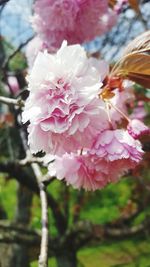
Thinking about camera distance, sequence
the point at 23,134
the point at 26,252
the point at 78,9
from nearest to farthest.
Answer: the point at 78,9, the point at 23,134, the point at 26,252

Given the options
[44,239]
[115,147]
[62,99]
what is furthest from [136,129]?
[44,239]

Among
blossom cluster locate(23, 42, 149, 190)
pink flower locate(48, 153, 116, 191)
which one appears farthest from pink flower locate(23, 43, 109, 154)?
pink flower locate(48, 153, 116, 191)

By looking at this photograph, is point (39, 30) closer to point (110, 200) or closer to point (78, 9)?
point (78, 9)

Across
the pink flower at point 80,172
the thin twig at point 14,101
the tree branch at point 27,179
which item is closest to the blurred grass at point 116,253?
the tree branch at point 27,179

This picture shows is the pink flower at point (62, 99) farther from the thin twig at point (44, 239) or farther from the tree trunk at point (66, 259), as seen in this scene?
the tree trunk at point (66, 259)

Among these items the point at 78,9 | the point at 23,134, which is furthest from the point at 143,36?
the point at 23,134

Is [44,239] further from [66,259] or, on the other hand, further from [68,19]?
[66,259]
